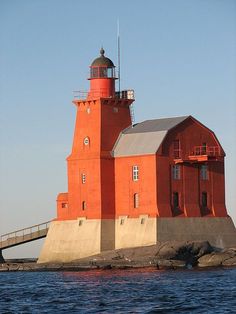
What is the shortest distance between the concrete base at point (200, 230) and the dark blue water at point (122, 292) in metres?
5.93

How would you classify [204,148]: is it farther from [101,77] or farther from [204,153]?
[101,77]

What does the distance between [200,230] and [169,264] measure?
6556 mm

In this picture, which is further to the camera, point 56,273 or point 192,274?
point 56,273

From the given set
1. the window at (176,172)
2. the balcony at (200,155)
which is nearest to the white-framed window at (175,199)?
the window at (176,172)

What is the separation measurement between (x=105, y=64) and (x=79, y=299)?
3028cm

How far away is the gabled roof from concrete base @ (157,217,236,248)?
16.3 ft

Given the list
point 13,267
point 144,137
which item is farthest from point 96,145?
point 13,267

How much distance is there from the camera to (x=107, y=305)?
163ft

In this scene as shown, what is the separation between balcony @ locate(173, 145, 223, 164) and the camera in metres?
78.3

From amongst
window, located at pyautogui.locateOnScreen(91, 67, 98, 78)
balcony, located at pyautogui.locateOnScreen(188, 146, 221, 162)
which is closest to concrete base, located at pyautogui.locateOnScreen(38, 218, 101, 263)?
balcony, located at pyautogui.locateOnScreen(188, 146, 221, 162)

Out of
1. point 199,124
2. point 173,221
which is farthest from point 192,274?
point 199,124

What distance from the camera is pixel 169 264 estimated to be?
240 ft

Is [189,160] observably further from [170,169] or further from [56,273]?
[56,273]

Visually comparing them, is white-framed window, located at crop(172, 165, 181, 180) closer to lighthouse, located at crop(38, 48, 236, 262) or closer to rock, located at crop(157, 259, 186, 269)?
lighthouse, located at crop(38, 48, 236, 262)
